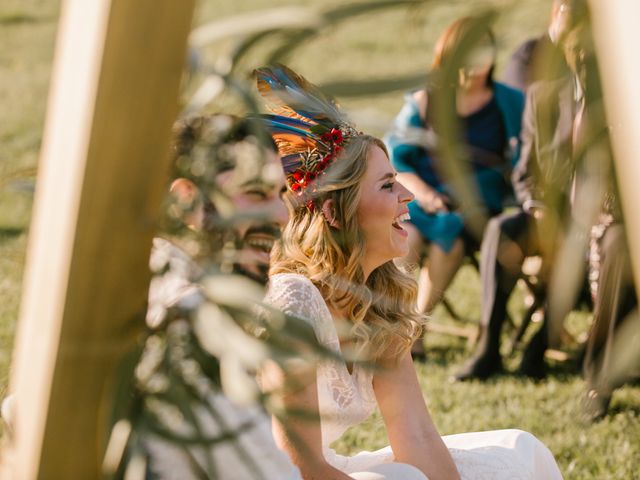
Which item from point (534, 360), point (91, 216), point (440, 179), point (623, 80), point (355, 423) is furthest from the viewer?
point (440, 179)

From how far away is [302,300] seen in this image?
2.26m

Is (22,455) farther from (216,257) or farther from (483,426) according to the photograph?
(483,426)

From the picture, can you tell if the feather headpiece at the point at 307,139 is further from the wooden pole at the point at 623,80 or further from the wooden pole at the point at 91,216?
the wooden pole at the point at 623,80

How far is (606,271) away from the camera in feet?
12.2

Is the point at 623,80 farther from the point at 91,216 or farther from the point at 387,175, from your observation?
the point at 387,175

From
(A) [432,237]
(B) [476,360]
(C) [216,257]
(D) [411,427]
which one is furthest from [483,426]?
(C) [216,257]

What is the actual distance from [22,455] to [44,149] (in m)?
0.26

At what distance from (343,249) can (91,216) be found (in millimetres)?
1773

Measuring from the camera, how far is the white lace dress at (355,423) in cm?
225

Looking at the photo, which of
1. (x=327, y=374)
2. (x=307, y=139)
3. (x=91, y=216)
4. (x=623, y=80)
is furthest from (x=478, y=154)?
(x=623, y=80)

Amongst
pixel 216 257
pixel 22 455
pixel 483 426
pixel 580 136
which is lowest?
pixel 483 426

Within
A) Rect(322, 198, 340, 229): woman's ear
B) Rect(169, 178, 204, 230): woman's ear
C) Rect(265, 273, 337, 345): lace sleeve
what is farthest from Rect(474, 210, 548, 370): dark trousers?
Rect(169, 178, 204, 230): woman's ear

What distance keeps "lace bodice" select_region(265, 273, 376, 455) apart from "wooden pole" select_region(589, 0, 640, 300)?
5.20ft

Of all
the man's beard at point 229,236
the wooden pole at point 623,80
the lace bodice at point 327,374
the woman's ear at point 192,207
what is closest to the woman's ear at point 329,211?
the lace bodice at point 327,374
